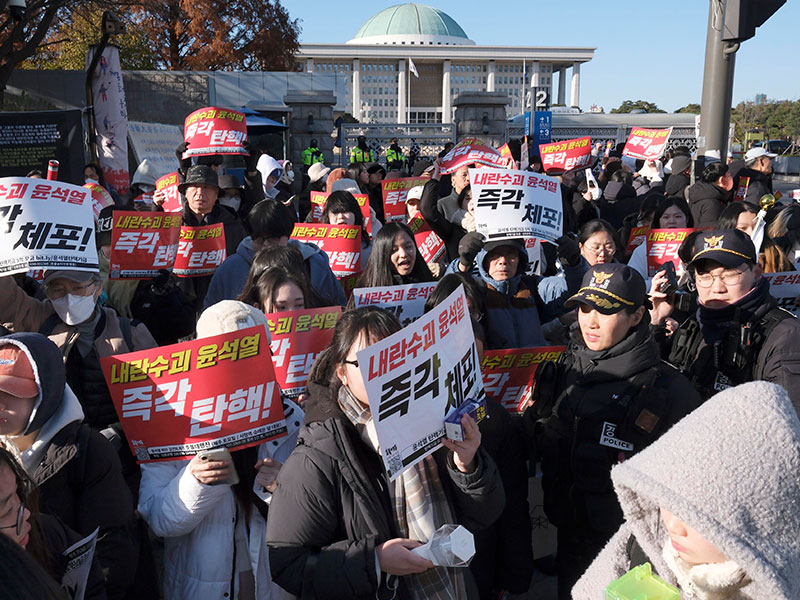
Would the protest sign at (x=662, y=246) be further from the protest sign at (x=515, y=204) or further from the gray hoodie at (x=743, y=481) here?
the gray hoodie at (x=743, y=481)

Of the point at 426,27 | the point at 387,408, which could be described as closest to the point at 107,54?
the point at 387,408

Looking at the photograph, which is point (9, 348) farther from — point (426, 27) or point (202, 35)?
point (426, 27)

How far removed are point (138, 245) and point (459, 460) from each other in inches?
127

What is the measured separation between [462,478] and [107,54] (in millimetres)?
13226

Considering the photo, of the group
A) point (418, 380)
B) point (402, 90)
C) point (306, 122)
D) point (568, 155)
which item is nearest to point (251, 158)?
point (568, 155)

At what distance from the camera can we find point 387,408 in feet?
6.27

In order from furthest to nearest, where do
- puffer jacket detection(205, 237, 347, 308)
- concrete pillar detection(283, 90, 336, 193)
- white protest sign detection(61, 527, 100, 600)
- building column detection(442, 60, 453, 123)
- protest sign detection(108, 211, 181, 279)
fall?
building column detection(442, 60, 453, 123), concrete pillar detection(283, 90, 336, 193), protest sign detection(108, 211, 181, 279), puffer jacket detection(205, 237, 347, 308), white protest sign detection(61, 527, 100, 600)

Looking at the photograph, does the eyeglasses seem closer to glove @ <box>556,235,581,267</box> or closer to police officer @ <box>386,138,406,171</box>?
glove @ <box>556,235,581,267</box>

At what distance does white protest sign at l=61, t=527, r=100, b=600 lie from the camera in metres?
1.78

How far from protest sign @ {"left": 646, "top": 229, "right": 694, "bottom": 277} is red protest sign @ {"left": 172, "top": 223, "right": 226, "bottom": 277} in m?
3.13

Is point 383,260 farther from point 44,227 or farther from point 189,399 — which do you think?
point 189,399

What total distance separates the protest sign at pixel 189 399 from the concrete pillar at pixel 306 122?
51.8 feet

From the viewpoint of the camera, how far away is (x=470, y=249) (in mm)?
4516

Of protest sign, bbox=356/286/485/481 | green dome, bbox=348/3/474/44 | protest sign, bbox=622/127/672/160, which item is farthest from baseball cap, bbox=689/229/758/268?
green dome, bbox=348/3/474/44
